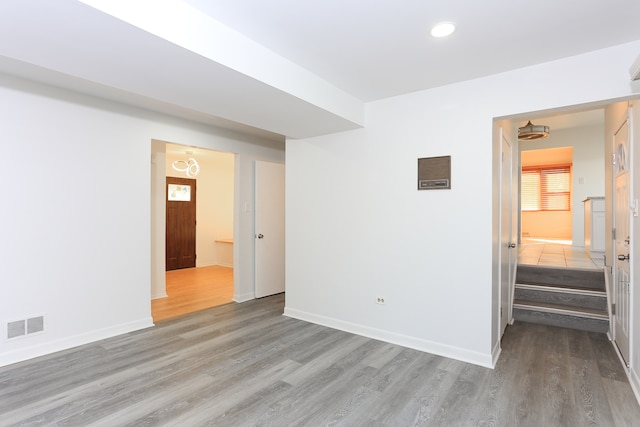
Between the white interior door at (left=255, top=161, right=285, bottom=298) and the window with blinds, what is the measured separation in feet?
24.9

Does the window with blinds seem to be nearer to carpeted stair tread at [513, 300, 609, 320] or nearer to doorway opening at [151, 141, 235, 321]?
carpeted stair tread at [513, 300, 609, 320]

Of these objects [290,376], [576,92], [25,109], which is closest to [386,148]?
[576,92]

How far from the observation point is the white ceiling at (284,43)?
5.91ft

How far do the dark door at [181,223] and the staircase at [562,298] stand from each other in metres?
6.44

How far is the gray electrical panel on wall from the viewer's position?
3.06 m

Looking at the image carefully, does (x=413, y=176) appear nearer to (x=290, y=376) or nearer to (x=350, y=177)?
(x=350, y=177)

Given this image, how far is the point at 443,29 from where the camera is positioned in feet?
7.05

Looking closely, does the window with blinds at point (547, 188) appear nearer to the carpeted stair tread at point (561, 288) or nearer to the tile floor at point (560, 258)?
the tile floor at point (560, 258)

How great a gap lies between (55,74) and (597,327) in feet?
19.2

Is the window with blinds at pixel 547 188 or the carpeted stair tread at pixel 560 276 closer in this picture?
the carpeted stair tread at pixel 560 276

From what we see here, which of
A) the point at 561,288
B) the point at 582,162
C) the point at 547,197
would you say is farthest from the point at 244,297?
the point at 547,197

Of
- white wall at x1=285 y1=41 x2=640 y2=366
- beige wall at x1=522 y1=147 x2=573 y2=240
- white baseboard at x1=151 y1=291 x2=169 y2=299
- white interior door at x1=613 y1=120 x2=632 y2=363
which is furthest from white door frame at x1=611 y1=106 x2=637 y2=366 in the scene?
beige wall at x1=522 y1=147 x2=573 y2=240

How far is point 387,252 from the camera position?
345cm

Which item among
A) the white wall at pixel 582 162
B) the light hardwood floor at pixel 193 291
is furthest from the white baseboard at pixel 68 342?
the white wall at pixel 582 162
